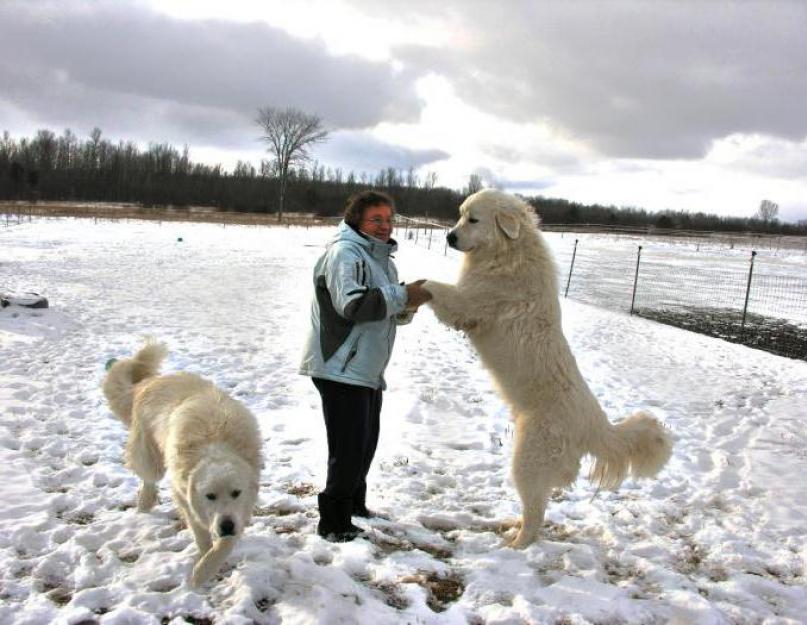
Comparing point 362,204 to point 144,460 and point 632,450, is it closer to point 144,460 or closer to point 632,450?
point 144,460

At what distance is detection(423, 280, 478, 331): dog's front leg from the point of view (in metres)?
3.90

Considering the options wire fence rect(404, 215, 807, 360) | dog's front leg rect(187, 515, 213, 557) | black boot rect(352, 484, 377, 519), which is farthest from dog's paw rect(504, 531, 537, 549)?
wire fence rect(404, 215, 807, 360)

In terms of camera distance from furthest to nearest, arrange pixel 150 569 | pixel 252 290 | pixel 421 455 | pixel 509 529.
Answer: pixel 252 290
pixel 421 455
pixel 509 529
pixel 150 569

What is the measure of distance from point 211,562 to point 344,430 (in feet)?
3.35

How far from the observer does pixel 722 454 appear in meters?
5.57

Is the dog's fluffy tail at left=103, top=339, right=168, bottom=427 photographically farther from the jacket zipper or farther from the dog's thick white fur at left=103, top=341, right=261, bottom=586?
the jacket zipper

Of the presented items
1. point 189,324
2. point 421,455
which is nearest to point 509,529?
point 421,455

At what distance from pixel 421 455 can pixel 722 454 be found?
3.06 meters

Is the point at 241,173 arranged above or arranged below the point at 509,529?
above

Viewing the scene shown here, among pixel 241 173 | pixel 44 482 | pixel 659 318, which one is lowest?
pixel 44 482

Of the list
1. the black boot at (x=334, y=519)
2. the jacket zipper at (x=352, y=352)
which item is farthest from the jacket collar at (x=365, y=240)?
the black boot at (x=334, y=519)

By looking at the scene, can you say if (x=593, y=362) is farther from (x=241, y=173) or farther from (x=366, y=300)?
(x=241, y=173)

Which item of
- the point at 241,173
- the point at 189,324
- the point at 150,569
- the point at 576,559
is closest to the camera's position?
the point at 150,569

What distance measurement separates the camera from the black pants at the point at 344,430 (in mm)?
3441
